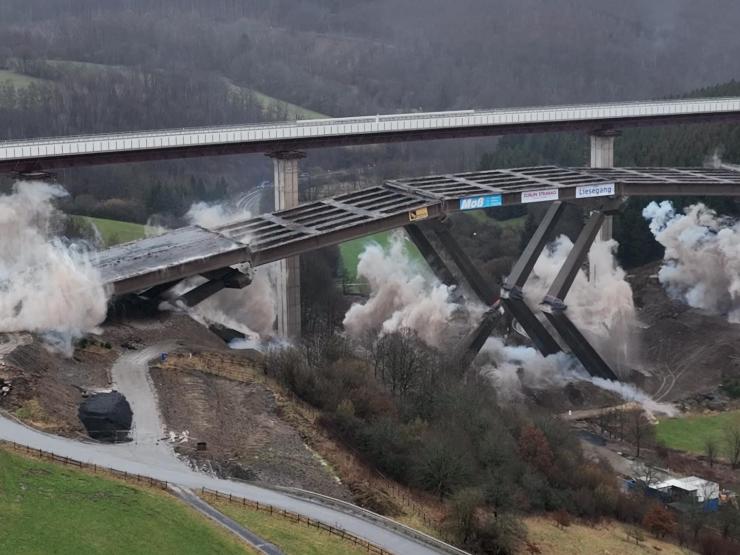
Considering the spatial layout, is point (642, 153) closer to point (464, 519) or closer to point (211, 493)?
point (464, 519)

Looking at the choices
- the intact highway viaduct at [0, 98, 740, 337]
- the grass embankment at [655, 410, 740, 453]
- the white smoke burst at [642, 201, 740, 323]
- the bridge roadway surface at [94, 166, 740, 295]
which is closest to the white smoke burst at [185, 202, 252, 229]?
the intact highway viaduct at [0, 98, 740, 337]

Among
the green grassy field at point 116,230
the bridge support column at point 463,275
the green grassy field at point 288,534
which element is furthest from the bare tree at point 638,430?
the green grassy field at point 116,230

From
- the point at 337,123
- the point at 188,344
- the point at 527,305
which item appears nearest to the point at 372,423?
the point at 188,344

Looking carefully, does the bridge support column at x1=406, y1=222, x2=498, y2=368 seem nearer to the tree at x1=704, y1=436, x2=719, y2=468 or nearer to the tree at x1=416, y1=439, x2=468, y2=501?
the tree at x1=704, y1=436, x2=719, y2=468

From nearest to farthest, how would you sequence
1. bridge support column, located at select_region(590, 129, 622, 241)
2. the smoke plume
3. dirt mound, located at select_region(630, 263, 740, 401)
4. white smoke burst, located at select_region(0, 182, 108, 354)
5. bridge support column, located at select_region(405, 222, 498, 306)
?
white smoke burst, located at select_region(0, 182, 108, 354)
bridge support column, located at select_region(405, 222, 498, 306)
the smoke plume
dirt mound, located at select_region(630, 263, 740, 401)
bridge support column, located at select_region(590, 129, 622, 241)

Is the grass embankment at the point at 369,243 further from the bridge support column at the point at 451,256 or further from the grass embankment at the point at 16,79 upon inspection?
the grass embankment at the point at 16,79
